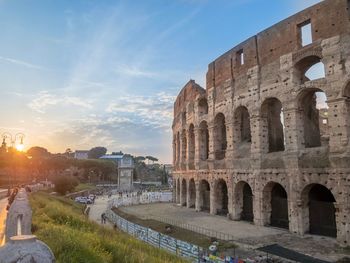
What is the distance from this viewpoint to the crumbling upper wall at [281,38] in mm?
16547

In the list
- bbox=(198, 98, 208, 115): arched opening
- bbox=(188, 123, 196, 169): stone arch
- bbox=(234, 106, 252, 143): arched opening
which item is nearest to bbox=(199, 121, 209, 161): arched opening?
bbox=(198, 98, 208, 115): arched opening

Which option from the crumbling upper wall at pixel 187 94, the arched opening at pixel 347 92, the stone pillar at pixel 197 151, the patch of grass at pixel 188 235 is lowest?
the patch of grass at pixel 188 235

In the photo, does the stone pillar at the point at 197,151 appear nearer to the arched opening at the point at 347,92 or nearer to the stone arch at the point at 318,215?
the stone arch at the point at 318,215

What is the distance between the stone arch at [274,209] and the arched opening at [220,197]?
18.1 ft

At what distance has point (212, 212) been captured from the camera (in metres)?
25.6

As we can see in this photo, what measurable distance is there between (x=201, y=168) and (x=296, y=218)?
11.3m

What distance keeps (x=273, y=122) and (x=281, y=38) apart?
5.65 metres

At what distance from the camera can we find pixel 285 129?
18.9 metres

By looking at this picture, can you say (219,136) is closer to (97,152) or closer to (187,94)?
(187,94)

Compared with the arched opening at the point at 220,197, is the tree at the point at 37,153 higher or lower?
higher

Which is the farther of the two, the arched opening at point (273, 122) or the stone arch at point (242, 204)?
the stone arch at point (242, 204)

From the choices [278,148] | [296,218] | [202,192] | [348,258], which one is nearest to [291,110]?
[278,148]

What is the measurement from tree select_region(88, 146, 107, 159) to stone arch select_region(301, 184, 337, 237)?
13164 centimetres

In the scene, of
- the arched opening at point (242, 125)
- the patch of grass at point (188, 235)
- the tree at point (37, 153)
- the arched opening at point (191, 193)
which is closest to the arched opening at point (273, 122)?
the arched opening at point (242, 125)
